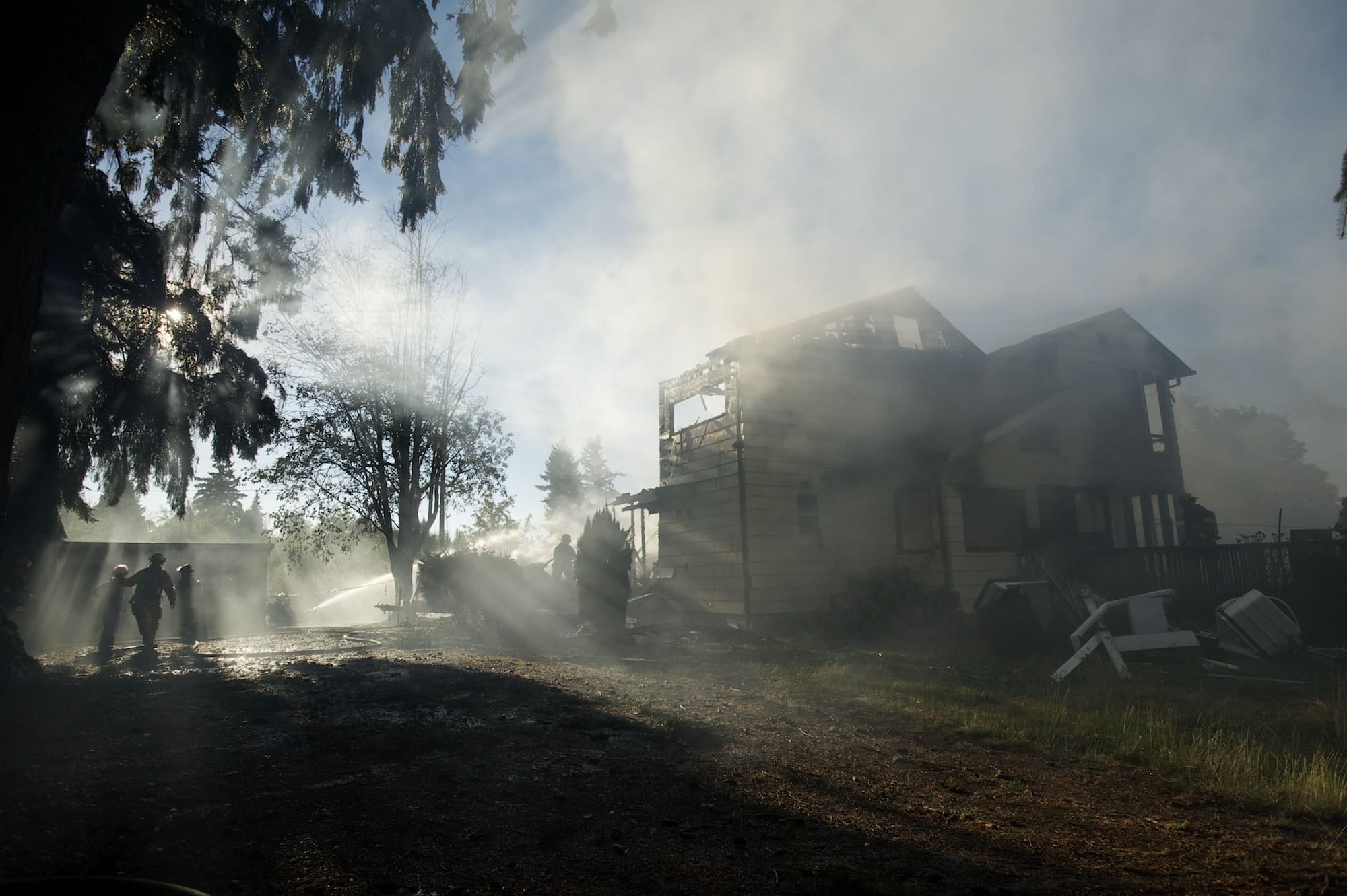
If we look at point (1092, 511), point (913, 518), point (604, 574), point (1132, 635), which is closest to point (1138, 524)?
point (1092, 511)

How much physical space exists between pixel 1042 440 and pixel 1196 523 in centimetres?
525

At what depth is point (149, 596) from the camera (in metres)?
13.6

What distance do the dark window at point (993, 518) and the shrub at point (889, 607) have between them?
182 centimetres

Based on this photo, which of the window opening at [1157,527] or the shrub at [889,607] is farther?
the window opening at [1157,527]

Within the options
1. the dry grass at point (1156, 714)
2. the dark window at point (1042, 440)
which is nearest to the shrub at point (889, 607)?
the dry grass at point (1156, 714)

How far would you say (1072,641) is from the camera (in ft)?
34.2

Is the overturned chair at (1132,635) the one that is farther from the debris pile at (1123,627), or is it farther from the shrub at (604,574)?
the shrub at (604,574)

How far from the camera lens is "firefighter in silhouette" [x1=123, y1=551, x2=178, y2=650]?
13.5m

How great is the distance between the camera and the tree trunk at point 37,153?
3996mm

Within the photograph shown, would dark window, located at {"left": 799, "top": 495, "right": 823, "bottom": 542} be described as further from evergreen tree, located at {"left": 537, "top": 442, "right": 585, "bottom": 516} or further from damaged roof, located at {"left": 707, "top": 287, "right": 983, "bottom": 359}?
evergreen tree, located at {"left": 537, "top": 442, "right": 585, "bottom": 516}

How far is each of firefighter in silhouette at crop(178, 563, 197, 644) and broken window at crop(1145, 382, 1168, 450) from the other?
2550 centimetres

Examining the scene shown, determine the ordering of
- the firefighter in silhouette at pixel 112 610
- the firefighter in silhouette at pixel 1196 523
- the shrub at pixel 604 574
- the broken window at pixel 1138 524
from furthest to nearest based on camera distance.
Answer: the broken window at pixel 1138 524
the firefighter in silhouette at pixel 1196 523
the shrub at pixel 604 574
the firefighter in silhouette at pixel 112 610

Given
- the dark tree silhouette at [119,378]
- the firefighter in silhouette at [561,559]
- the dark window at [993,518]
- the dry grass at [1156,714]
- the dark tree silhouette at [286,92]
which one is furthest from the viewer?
the firefighter in silhouette at [561,559]

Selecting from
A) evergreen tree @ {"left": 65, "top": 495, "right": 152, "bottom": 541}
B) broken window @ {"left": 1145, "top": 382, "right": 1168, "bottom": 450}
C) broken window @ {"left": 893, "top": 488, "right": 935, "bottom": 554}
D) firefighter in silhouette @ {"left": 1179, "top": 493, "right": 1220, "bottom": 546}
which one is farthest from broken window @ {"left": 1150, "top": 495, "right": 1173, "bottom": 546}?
evergreen tree @ {"left": 65, "top": 495, "right": 152, "bottom": 541}
